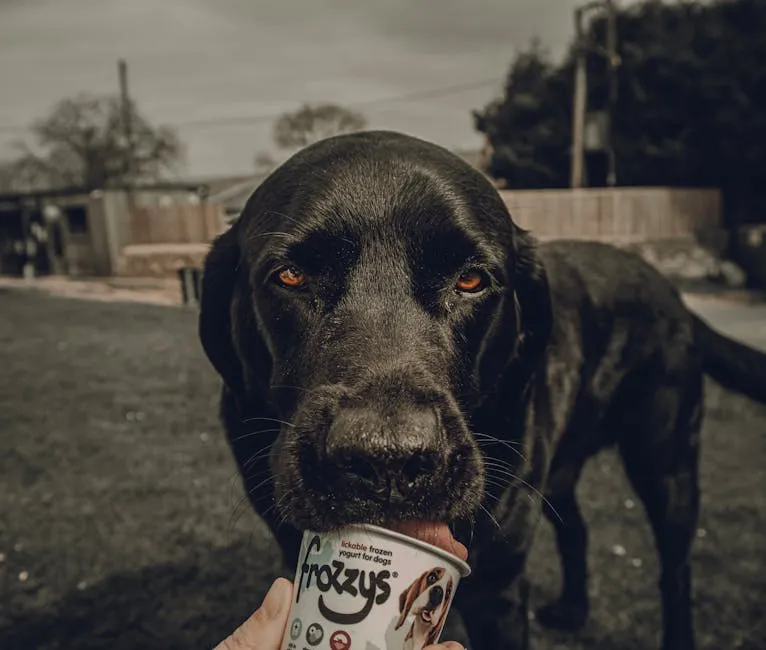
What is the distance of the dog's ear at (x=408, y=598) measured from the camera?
56.2 inches

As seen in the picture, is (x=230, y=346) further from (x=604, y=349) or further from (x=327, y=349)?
(x=604, y=349)

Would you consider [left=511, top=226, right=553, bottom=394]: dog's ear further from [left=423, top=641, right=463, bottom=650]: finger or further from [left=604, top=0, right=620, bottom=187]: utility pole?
[left=604, top=0, right=620, bottom=187]: utility pole

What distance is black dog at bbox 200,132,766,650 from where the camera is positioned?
1728mm

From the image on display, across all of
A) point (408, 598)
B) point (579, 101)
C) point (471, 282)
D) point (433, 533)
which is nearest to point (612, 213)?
point (579, 101)

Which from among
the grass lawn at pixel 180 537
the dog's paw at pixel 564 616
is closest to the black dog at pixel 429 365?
the dog's paw at pixel 564 616

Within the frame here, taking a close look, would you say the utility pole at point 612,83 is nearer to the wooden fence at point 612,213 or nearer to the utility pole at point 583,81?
the utility pole at point 583,81

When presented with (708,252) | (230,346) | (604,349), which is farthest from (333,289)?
(708,252)

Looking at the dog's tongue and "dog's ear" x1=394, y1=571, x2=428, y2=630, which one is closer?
"dog's ear" x1=394, y1=571, x2=428, y2=630

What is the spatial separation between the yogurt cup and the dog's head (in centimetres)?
12

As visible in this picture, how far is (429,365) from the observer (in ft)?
6.48

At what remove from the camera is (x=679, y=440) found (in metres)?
3.34

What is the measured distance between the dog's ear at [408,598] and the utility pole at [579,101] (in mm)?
20601

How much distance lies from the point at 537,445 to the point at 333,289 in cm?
101

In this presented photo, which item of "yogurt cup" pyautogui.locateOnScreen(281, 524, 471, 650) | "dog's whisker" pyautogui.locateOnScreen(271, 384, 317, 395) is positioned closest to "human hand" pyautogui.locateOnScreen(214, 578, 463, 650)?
"yogurt cup" pyautogui.locateOnScreen(281, 524, 471, 650)
